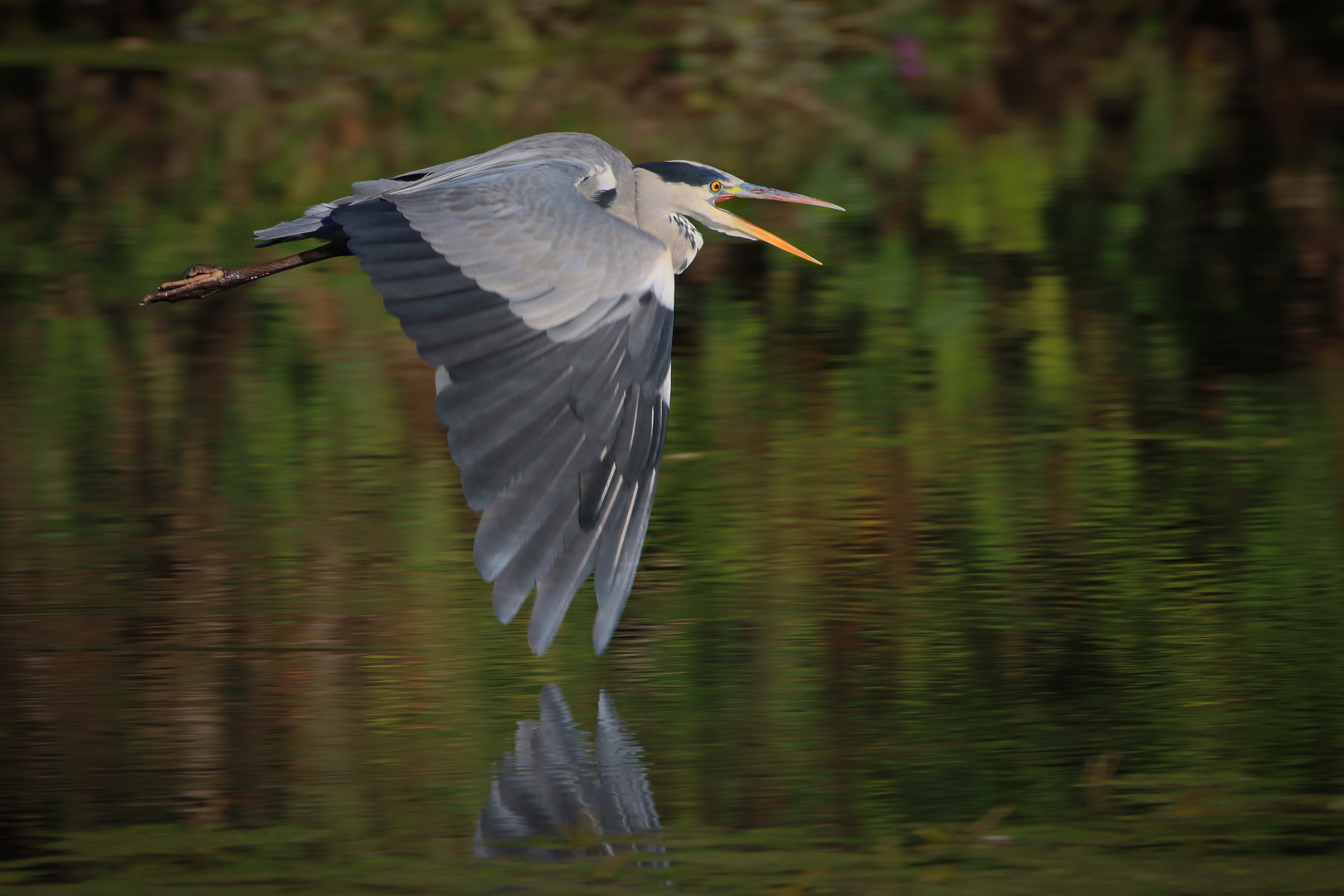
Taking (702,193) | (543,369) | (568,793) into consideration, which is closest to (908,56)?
(702,193)

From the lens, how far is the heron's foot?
20.5 feet

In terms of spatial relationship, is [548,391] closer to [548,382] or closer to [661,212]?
[548,382]

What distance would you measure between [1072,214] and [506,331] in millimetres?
5948

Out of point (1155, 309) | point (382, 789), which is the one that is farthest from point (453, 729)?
point (1155, 309)

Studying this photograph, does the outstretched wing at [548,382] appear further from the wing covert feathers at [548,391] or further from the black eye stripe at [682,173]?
the black eye stripe at [682,173]

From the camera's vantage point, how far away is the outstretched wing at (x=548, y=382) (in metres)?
4.48

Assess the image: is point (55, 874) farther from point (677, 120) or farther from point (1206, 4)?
point (1206, 4)

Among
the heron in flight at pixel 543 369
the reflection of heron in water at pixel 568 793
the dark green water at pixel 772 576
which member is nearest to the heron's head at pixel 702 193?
the dark green water at pixel 772 576

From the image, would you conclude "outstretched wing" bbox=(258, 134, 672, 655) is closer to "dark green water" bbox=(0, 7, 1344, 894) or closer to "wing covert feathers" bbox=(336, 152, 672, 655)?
"wing covert feathers" bbox=(336, 152, 672, 655)

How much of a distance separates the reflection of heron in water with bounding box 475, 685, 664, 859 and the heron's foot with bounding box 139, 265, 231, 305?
2388mm

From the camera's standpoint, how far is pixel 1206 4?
18344mm

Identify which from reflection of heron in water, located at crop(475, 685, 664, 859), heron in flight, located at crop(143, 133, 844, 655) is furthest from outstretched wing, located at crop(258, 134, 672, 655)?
reflection of heron in water, located at crop(475, 685, 664, 859)

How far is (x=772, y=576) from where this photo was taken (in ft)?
17.5

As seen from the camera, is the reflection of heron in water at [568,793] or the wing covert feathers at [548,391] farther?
the wing covert feathers at [548,391]
